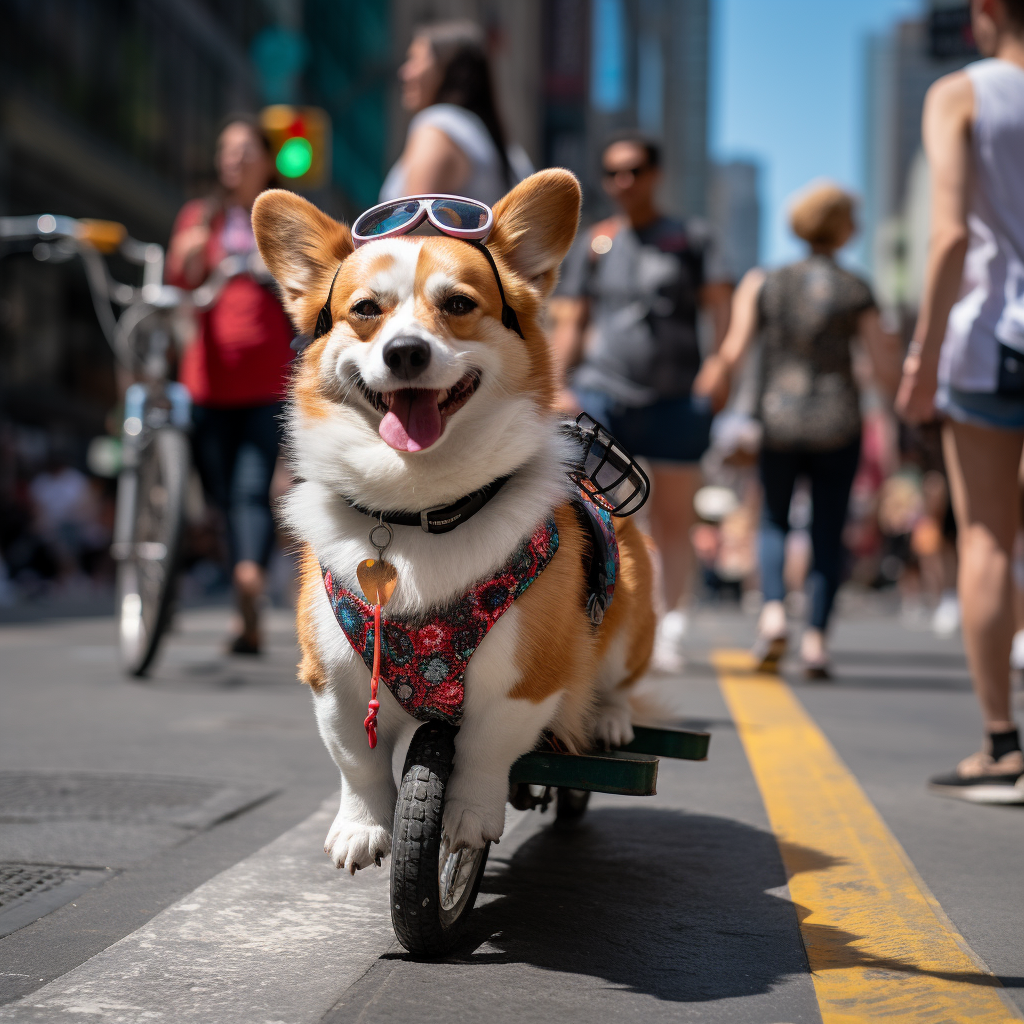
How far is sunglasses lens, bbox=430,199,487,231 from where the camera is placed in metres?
2.71

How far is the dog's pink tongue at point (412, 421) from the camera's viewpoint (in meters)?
2.48

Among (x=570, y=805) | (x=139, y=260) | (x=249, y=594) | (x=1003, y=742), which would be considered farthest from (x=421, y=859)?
(x=139, y=260)

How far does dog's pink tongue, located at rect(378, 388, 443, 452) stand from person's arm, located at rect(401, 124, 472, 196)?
2.52 meters

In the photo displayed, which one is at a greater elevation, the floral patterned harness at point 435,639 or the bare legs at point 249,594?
the floral patterned harness at point 435,639

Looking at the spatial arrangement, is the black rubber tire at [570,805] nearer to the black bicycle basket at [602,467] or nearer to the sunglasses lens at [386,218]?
the black bicycle basket at [602,467]

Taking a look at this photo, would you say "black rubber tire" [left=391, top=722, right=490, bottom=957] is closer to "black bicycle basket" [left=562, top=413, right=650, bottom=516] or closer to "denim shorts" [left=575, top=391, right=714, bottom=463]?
"black bicycle basket" [left=562, top=413, right=650, bottom=516]

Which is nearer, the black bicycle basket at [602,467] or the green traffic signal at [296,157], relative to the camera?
the black bicycle basket at [602,467]

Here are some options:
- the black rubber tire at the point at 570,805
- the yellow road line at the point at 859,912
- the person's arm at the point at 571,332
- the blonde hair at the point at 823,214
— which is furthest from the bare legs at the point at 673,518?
the black rubber tire at the point at 570,805

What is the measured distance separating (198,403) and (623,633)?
384 centimetres

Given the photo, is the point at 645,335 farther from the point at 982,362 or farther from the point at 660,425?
the point at 982,362

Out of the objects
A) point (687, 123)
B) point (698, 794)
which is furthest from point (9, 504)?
point (687, 123)

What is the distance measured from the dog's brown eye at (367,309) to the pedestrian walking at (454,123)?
2477 millimetres

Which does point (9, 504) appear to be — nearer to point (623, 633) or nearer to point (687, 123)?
point (623, 633)

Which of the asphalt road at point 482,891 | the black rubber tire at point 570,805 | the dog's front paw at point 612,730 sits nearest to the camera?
the asphalt road at point 482,891
